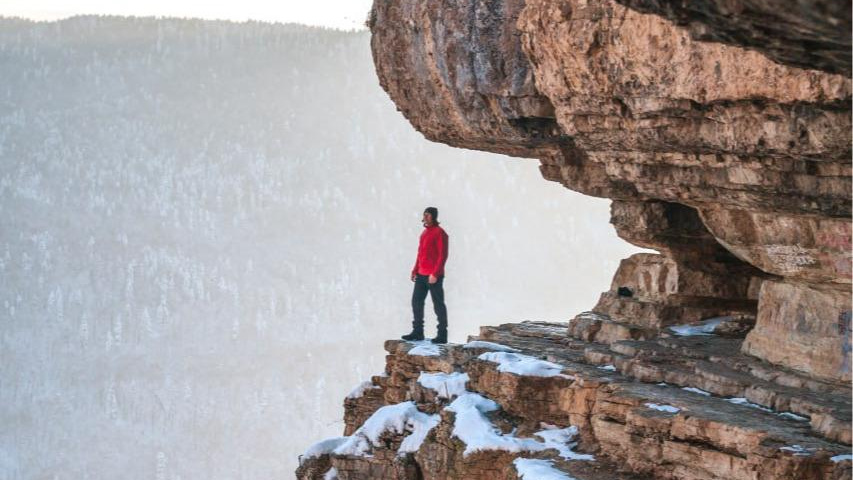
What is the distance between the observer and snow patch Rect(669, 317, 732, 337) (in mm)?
14867

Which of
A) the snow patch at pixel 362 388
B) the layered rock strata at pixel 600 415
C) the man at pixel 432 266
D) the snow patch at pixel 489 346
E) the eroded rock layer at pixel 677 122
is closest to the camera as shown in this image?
the eroded rock layer at pixel 677 122

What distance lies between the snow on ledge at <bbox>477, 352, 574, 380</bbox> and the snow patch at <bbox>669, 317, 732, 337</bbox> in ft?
5.76

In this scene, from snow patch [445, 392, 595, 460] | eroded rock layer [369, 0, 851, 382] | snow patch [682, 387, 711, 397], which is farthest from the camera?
snow patch [445, 392, 595, 460]

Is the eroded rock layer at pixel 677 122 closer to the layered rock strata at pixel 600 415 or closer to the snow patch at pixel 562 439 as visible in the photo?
the layered rock strata at pixel 600 415

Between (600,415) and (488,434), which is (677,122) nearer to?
(600,415)

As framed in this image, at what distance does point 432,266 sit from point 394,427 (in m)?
2.27

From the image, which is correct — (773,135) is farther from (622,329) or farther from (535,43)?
(622,329)

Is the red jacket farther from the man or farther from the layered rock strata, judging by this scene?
the layered rock strata

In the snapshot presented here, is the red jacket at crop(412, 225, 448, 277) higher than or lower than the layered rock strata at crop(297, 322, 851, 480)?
higher

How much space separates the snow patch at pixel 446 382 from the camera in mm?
15102

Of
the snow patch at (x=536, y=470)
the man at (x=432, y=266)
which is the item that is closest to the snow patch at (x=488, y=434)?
the snow patch at (x=536, y=470)

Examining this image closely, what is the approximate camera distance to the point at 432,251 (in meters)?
16.6

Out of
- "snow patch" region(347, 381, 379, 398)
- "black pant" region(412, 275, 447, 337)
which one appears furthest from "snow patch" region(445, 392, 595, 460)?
"snow patch" region(347, 381, 379, 398)

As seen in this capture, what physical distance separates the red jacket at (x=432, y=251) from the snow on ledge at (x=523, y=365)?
7.28 feet
